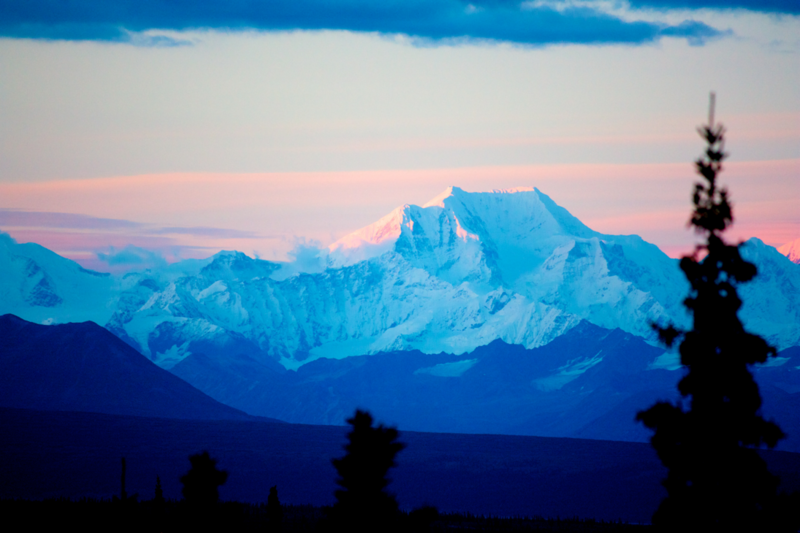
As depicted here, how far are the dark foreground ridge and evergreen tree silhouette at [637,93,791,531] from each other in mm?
126051

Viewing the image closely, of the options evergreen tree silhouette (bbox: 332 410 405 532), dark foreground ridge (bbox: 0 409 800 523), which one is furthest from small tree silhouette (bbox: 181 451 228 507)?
dark foreground ridge (bbox: 0 409 800 523)

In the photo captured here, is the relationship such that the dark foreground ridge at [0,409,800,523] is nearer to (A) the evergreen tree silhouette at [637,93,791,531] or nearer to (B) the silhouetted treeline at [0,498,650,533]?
(B) the silhouetted treeline at [0,498,650,533]

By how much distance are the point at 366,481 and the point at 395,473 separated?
148 metres

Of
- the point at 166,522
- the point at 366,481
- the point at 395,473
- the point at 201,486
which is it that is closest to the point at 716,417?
the point at 366,481

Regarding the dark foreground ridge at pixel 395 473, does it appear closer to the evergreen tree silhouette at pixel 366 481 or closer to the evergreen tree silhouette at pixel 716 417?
the evergreen tree silhouette at pixel 366 481

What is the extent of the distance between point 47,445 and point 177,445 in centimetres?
2212

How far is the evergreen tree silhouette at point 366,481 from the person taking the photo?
34.6 metres

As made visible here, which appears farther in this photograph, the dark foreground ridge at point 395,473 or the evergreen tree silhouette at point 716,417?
the dark foreground ridge at point 395,473

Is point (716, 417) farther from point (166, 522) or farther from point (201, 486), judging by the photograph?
point (166, 522)

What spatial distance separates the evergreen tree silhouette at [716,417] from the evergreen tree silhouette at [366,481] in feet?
39.9

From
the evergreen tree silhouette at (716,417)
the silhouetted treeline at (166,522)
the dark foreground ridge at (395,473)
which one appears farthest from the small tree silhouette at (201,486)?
the dark foreground ridge at (395,473)

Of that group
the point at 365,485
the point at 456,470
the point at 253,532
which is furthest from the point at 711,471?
the point at 456,470

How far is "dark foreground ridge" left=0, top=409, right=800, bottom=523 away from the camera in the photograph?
6166 inches

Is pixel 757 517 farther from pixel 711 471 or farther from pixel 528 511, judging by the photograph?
pixel 528 511
